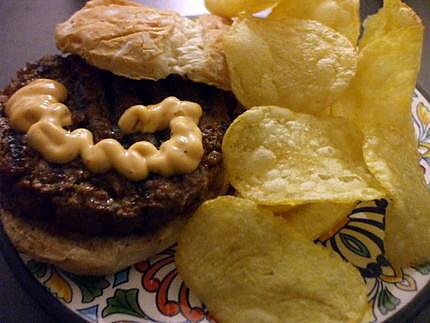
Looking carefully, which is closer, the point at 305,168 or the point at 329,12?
the point at 305,168

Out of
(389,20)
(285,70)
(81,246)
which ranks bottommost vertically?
(81,246)

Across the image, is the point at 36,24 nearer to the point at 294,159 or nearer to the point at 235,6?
the point at 235,6

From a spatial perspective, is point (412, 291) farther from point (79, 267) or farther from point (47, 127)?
point (47, 127)

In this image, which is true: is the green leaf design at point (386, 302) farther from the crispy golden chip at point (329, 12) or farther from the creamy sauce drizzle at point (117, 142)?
the crispy golden chip at point (329, 12)

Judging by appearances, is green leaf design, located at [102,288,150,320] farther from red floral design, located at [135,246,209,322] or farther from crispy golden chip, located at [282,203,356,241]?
crispy golden chip, located at [282,203,356,241]

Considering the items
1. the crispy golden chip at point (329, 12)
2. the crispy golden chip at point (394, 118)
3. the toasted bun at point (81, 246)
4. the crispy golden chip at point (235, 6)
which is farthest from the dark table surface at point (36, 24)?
the toasted bun at point (81, 246)

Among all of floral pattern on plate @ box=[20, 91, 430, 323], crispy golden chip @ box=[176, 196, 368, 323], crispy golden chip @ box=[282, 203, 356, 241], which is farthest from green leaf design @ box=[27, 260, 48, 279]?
crispy golden chip @ box=[282, 203, 356, 241]

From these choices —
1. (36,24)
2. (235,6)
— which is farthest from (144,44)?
(36,24)
